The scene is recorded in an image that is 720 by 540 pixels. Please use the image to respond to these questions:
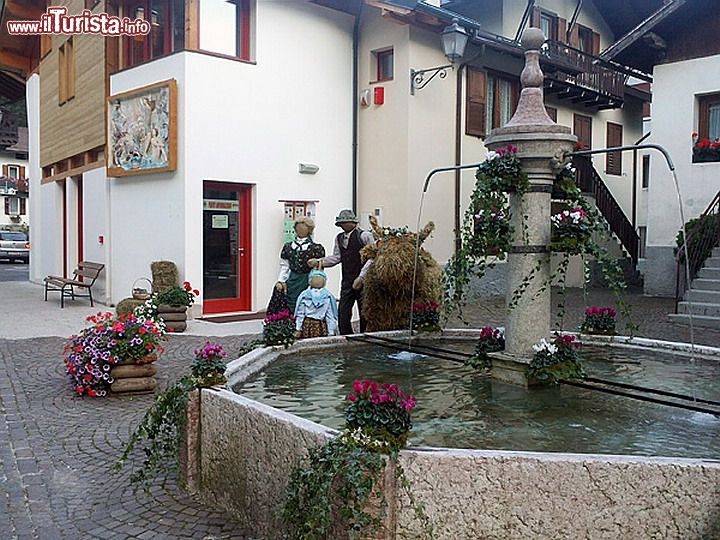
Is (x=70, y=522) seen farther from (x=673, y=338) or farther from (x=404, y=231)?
(x=673, y=338)

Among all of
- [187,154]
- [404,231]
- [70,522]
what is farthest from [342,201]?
[70,522]

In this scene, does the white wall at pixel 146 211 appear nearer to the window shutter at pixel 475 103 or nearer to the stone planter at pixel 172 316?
the stone planter at pixel 172 316

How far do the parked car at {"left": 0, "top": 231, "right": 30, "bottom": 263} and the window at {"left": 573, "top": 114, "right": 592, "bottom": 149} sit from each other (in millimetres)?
28239

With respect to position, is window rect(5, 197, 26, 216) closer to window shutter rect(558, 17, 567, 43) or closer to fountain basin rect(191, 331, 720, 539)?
window shutter rect(558, 17, 567, 43)

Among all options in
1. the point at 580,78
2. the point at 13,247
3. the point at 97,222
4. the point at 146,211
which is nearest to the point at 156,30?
the point at 146,211

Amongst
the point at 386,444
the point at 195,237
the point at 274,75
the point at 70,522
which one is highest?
the point at 274,75

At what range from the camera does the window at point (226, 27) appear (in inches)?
506

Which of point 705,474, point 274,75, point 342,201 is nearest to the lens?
point 705,474

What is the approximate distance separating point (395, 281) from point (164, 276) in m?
6.32

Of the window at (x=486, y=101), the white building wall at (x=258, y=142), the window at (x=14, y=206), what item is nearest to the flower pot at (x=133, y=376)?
the white building wall at (x=258, y=142)

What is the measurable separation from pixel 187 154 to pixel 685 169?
10311 millimetres

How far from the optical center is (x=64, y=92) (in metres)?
17.5

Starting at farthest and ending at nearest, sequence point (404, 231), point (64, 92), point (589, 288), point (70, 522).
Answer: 1. point (589, 288)
2. point (64, 92)
3. point (404, 231)
4. point (70, 522)

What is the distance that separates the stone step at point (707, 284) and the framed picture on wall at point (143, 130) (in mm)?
9454
